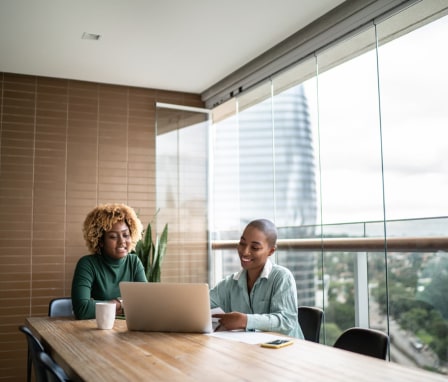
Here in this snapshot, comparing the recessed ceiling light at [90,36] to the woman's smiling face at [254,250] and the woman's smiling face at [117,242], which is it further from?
the woman's smiling face at [254,250]

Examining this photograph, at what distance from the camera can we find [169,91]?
5.68m

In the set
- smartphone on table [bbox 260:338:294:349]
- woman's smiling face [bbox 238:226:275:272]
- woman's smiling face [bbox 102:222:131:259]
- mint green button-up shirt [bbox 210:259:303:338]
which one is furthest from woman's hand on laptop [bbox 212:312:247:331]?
woman's smiling face [bbox 102:222:131:259]

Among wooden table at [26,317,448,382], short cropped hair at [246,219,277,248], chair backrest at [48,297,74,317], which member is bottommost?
chair backrest at [48,297,74,317]

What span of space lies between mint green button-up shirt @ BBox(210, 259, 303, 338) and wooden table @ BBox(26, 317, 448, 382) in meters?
0.31

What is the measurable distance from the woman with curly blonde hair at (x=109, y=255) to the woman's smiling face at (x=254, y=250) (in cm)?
96

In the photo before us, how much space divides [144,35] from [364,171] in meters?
1.94

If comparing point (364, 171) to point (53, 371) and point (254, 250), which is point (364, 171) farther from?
point (53, 371)

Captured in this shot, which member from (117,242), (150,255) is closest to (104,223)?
(117,242)

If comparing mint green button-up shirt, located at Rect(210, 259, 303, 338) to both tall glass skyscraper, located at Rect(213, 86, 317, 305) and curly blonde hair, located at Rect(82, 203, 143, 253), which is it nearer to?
curly blonde hair, located at Rect(82, 203, 143, 253)

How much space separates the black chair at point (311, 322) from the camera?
8.95 ft

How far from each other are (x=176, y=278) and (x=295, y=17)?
9.48 feet

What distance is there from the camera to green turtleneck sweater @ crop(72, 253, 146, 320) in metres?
3.13

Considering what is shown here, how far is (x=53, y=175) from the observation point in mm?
5074

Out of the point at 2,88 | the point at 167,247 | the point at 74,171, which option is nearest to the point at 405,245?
the point at 167,247
